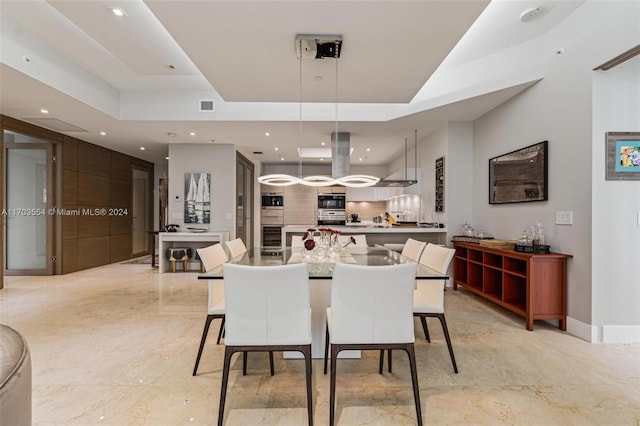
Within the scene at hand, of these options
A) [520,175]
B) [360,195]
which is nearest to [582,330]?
[520,175]

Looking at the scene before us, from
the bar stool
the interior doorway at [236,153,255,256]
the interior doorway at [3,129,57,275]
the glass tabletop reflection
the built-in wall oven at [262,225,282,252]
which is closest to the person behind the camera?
the glass tabletop reflection

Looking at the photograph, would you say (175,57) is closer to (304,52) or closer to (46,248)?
(304,52)

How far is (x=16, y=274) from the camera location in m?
5.96

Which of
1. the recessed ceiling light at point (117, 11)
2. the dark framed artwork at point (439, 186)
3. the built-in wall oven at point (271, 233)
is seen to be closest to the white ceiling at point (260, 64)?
the recessed ceiling light at point (117, 11)

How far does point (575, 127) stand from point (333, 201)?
6.11m

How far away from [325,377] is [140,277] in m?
4.95

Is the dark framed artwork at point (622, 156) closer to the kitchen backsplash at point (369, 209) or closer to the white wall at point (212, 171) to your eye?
the white wall at point (212, 171)

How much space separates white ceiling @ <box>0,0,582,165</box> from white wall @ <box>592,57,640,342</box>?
80 cm

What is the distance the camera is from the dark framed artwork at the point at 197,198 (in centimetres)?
675

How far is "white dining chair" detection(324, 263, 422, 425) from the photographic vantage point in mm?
1818

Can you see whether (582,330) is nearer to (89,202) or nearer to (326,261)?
(326,261)

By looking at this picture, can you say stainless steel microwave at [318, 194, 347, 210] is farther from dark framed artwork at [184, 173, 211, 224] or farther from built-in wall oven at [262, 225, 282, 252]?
dark framed artwork at [184, 173, 211, 224]

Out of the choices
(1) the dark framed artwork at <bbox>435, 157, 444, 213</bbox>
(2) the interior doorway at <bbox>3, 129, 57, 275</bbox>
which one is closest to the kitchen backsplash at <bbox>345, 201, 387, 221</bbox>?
(1) the dark framed artwork at <bbox>435, 157, 444, 213</bbox>

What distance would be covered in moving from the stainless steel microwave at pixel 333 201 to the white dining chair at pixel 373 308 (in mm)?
7039
